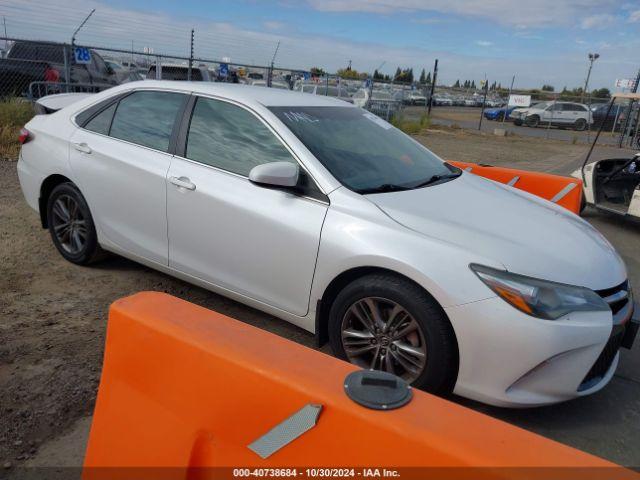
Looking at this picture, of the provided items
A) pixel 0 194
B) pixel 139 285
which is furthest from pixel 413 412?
pixel 0 194

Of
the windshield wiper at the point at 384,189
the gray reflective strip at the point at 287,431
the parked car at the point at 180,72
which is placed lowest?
the gray reflective strip at the point at 287,431

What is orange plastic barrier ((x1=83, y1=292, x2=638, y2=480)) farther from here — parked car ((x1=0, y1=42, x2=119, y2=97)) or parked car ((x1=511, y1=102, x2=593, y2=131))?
parked car ((x1=511, y1=102, x2=593, y2=131))

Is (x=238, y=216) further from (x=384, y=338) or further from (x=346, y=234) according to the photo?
(x=384, y=338)

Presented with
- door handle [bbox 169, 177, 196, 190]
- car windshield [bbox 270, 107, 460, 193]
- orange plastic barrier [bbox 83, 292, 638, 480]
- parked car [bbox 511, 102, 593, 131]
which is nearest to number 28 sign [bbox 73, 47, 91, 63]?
car windshield [bbox 270, 107, 460, 193]

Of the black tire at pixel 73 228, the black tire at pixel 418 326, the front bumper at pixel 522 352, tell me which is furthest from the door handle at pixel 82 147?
the front bumper at pixel 522 352

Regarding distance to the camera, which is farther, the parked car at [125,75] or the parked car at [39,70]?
the parked car at [125,75]

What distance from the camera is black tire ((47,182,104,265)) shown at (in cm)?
421

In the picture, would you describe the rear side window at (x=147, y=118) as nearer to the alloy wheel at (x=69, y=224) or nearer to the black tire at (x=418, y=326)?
the alloy wheel at (x=69, y=224)

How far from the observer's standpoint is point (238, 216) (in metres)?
3.27

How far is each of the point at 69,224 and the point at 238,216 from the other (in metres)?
1.91

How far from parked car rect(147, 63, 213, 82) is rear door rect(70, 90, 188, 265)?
11647mm

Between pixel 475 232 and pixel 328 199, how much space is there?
0.82 m

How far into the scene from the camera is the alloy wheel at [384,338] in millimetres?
2766

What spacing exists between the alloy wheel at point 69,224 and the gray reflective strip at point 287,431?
3219 millimetres
